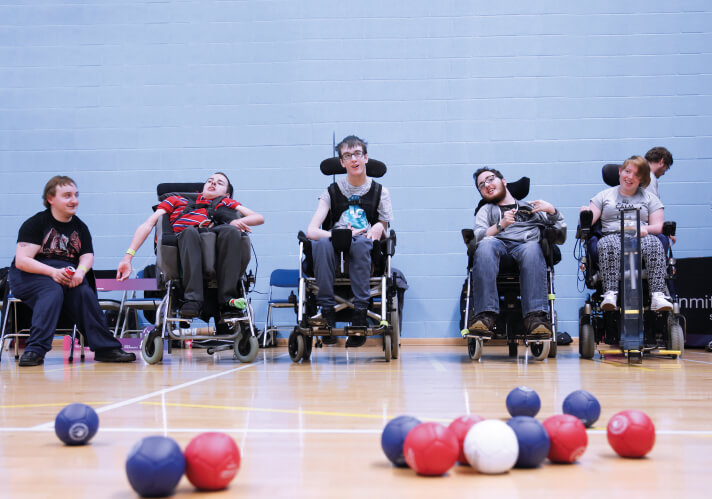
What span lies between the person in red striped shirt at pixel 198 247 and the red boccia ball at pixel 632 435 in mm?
2616

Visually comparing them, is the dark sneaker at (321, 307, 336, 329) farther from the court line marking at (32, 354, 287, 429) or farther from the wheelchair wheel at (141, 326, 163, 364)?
the wheelchair wheel at (141, 326, 163, 364)

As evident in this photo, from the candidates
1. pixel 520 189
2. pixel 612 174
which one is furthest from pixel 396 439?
pixel 612 174

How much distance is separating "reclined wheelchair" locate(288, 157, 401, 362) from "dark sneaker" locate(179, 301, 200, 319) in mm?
505

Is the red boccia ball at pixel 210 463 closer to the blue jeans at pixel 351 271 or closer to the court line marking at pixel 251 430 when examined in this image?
the court line marking at pixel 251 430

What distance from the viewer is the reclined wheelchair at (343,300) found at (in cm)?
362

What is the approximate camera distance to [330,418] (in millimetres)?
1710

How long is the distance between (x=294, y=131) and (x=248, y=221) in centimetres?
250

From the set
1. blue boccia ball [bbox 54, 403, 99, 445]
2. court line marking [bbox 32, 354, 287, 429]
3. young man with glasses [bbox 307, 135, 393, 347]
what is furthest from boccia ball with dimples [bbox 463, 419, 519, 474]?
young man with glasses [bbox 307, 135, 393, 347]

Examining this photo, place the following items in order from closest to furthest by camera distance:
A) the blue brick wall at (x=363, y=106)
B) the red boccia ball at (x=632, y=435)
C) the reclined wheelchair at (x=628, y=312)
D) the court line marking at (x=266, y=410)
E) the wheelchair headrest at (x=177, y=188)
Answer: the red boccia ball at (x=632, y=435) < the court line marking at (x=266, y=410) < the reclined wheelchair at (x=628, y=312) < the wheelchair headrest at (x=177, y=188) < the blue brick wall at (x=363, y=106)

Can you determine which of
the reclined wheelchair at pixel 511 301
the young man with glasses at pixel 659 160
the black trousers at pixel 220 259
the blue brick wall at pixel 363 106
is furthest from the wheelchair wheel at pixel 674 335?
the black trousers at pixel 220 259

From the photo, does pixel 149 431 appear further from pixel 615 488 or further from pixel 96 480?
pixel 615 488

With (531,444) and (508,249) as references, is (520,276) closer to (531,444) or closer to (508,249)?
(508,249)

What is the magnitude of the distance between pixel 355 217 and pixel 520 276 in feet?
3.13

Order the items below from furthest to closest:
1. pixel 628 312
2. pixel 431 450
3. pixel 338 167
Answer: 1. pixel 338 167
2. pixel 628 312
3. pixel 431 450
